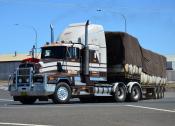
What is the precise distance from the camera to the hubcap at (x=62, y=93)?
27247 mm

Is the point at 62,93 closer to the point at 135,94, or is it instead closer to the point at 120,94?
the point at 120,94

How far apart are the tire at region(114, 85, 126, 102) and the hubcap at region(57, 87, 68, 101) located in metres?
4.06

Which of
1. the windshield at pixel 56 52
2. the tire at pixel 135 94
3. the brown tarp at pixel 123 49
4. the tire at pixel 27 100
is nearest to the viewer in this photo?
the windshield at pixel 56 52

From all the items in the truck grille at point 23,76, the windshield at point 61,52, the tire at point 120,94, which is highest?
the windshield at point 61,52

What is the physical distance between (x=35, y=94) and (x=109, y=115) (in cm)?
924

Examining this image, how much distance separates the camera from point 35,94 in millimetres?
26891

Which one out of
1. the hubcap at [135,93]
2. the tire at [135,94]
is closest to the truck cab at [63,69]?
the tire at [135,94]

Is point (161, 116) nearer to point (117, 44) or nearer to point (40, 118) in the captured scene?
point (40, 118)

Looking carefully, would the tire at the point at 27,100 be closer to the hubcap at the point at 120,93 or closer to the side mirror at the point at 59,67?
the side mirror at the point at 59,67

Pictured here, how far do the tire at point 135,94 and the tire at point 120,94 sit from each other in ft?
1.88

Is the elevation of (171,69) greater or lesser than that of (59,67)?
greater

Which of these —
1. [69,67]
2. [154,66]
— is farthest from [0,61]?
[69,67]

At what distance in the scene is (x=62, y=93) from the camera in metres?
27.3

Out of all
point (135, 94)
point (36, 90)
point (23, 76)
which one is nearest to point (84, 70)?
point (36, 90)
